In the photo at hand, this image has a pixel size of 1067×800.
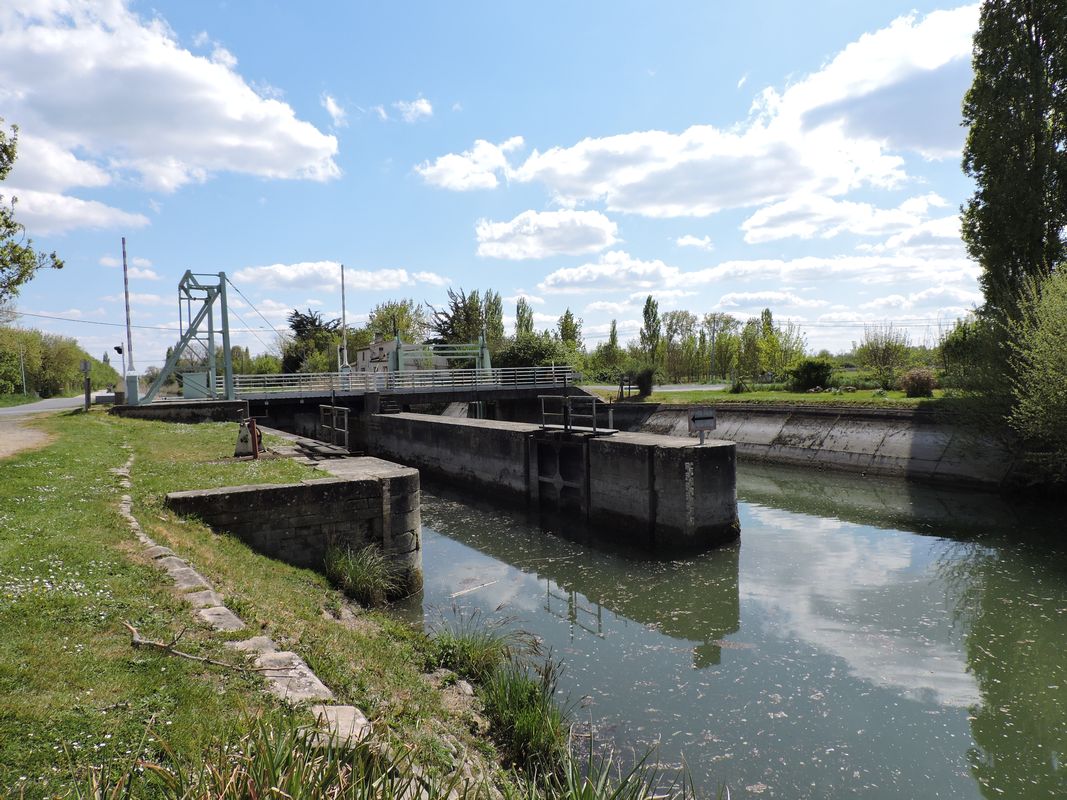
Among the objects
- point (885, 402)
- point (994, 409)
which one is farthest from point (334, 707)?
point (885, 402)

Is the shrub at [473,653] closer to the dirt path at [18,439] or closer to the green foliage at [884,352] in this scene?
the dirt path at [18,439]

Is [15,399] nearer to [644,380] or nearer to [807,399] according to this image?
[644,380]

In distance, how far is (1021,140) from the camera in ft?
69.7

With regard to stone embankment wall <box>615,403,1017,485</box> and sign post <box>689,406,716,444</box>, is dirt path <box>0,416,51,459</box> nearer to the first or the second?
sign post <box>689,406,716,444</box>

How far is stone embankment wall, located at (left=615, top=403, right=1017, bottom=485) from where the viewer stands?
62.5 feet

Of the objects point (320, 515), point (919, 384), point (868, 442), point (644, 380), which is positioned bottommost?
point (868, 442)

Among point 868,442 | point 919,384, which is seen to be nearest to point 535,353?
point 919,384

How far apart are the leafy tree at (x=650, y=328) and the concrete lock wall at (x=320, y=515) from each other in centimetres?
4929

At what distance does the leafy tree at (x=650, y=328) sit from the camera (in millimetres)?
58250

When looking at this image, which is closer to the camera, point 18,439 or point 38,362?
point 18,439

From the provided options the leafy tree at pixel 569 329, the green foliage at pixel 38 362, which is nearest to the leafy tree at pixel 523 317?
the leafy tree at pixel 569 329

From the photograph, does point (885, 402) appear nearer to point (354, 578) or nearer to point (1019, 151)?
point (1019, 151)

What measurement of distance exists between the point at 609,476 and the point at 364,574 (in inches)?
312

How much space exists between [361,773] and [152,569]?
13.6 feet
